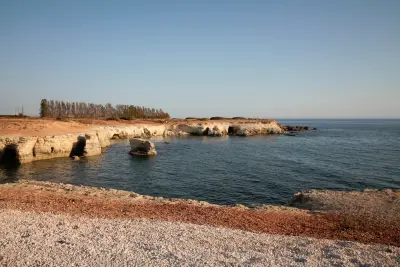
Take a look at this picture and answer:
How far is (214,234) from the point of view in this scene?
13.0 m

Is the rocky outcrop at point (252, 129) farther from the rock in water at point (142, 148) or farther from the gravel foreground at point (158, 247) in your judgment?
the gravel foreground at point (158, 247)

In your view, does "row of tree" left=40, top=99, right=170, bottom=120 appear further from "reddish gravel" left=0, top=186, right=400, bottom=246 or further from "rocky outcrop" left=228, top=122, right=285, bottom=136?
"reddish gravel" left=0, top=186, right=400, bottom=246

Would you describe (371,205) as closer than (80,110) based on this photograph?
Yes

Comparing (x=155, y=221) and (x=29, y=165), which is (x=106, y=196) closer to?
(x=155, y=221)

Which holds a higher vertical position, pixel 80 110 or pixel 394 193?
pixel 80 110

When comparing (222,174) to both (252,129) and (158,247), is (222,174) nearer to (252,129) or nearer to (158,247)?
(158,247)

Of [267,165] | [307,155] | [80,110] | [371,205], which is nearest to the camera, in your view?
[371,205]

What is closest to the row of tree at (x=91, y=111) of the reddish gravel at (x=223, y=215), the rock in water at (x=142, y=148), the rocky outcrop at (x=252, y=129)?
the rocky outcrop at (x=252, y=129)

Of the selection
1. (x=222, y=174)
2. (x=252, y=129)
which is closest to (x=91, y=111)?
(x=252, y=129)

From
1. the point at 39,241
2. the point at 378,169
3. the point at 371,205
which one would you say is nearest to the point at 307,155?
the point at 378,169

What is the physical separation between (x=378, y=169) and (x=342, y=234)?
27.4 m

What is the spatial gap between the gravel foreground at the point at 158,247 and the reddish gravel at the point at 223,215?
4.34 ft

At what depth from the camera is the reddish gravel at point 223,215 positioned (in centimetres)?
1430

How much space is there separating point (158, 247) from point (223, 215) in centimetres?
568
